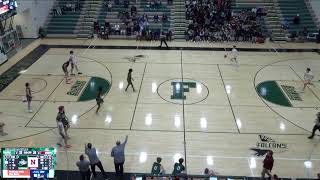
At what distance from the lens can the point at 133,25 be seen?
31000mm

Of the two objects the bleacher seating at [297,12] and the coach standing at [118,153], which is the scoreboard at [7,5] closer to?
the coach standing at [118,153]

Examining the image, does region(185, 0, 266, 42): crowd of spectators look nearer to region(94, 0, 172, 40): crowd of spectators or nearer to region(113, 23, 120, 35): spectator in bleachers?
region(94, 0, 172, 40): crowd of spectators

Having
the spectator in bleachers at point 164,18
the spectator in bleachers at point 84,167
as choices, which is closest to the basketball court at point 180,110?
the spectator in bleachers at point 84,167

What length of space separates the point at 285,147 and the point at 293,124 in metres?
2.24

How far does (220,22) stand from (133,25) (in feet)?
25.2

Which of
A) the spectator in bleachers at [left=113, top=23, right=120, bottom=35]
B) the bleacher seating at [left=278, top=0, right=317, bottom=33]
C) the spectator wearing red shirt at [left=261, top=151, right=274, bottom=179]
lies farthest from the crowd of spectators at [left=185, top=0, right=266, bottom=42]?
the spectator wearing red shirt at [left=261, top=151, right=274, bottom=179]

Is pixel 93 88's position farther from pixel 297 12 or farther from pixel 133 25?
pixel 297 12

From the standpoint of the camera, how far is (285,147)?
49.5 ft

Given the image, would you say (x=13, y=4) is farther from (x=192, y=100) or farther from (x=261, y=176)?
(x=261, y=176)

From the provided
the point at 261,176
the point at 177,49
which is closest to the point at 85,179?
the point at 261,176

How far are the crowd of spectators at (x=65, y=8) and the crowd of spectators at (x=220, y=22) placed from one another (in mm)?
10365

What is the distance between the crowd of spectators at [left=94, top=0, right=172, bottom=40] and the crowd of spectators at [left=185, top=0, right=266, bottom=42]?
2.40m

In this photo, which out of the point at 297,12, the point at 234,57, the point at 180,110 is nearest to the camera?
the point at 180,110

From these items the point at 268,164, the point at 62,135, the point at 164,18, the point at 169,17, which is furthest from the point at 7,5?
the point at 268,164
